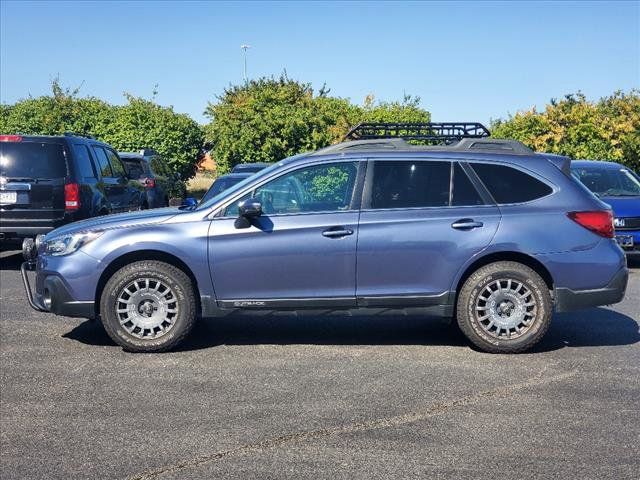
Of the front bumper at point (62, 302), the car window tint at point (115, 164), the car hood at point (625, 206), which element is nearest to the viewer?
the front bumper at point (62, 302)

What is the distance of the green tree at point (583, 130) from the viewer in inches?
743

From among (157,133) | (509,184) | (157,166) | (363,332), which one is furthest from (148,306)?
(157,133)

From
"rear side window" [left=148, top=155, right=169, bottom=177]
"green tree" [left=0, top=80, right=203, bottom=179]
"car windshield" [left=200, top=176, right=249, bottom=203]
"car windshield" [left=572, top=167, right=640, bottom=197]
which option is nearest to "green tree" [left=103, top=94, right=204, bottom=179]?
"green tree" [left=0, top=80, right=203, bottom=179]

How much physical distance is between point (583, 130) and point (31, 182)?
12755mm

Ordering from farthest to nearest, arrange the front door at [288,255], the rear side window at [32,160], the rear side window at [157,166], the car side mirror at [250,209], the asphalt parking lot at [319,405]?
1. the rear side window at [157,166]
2. the rear side window at [32,160]
3. the front door at [288,255]
4. the car side mirror at [250,209]
5. the asphalt parking lot at [319,405]

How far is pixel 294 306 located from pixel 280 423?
1.92 meters

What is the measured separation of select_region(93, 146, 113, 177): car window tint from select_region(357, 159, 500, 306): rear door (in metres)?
7.05

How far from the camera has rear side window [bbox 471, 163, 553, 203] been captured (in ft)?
23.4

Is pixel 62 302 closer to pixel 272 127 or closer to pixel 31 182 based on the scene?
pixel 31 182

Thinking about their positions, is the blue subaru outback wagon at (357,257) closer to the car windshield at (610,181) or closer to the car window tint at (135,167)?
the car windshield at (610,181)

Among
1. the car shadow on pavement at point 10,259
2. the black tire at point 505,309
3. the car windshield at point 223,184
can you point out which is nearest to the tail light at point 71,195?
the car shadow on pavement at point 10,259

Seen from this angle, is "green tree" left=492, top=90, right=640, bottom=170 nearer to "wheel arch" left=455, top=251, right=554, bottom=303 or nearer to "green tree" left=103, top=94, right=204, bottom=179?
"green tree" left=103, top=94, right=204, bottom=179

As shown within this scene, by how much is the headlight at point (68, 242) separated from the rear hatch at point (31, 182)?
451 centimetres

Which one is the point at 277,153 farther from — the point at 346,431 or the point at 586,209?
the point at 346,431
